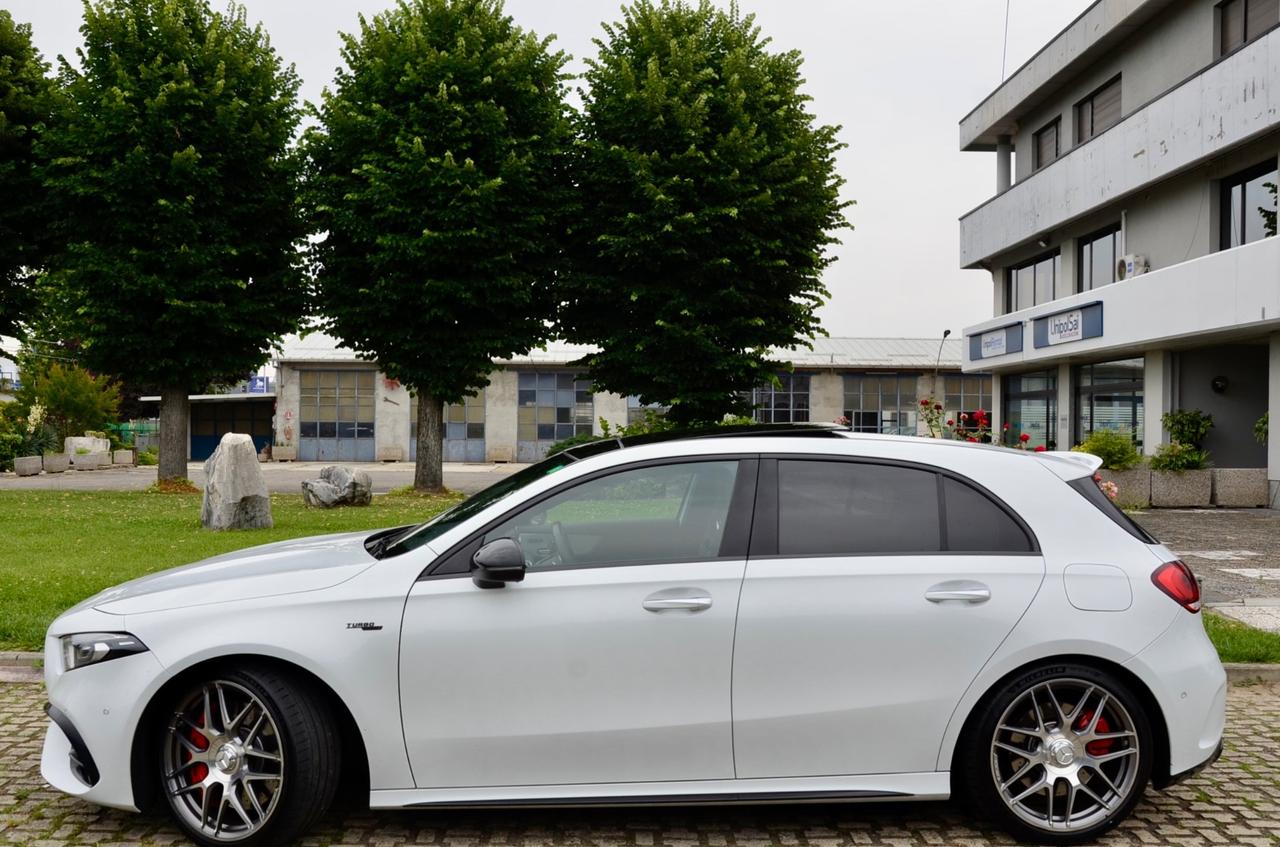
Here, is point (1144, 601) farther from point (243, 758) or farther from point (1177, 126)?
point (1177, 126)

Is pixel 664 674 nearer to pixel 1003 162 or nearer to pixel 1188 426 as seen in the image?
pixel 1188 426

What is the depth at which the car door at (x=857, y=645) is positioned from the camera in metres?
3.90

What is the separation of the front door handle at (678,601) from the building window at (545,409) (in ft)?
147

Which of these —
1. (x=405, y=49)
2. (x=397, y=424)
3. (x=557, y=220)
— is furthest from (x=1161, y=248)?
(x=397, y=424)

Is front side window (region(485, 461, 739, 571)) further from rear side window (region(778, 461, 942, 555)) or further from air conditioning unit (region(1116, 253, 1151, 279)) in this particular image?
air conditioning unit (region(1116, 253, 1151, 279))

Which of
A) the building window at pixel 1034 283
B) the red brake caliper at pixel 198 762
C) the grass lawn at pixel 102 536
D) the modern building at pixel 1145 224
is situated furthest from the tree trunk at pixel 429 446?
the red brake caliper at pixel 198 762

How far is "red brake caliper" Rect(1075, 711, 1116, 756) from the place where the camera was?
13.2ft

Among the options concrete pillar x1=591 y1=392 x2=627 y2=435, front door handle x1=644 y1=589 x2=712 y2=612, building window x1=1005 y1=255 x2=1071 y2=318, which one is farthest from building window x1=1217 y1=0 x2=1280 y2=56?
concrete pillar x1=591 y1=392 x2=627 y2=435

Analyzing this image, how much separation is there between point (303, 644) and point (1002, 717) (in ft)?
8.77

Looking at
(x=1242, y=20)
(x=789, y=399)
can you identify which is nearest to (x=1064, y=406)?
(x=1242, y=20)

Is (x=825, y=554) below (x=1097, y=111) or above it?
below

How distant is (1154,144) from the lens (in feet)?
72.0

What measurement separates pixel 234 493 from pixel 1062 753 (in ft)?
42.5

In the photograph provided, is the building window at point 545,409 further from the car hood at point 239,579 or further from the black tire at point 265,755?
the black tire at point 265,755
